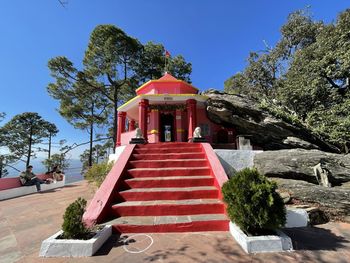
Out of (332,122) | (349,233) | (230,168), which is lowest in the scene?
(349,233)

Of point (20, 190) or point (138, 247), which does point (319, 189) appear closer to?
point (138, 247)

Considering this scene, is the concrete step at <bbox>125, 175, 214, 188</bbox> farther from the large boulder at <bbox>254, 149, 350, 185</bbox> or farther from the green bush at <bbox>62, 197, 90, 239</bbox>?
the large boulder at <bbox>254, 149, 350, 185</bbox>

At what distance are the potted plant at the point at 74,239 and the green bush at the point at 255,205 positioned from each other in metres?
2.37

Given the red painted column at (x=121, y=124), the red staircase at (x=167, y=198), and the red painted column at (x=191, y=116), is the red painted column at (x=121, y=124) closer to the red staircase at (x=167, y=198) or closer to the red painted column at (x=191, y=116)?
the red painted column at (x=191, y=116)

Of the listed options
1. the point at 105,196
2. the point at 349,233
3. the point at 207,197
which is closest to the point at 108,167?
the point at 105,196

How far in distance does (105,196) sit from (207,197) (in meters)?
2.41

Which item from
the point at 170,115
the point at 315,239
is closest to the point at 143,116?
the point at 170,115

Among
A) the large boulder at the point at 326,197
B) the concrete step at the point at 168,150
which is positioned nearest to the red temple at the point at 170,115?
the concrete step at the point at 168,150

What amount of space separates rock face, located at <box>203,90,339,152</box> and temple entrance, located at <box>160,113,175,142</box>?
291 centimetres

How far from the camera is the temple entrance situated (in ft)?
42.3

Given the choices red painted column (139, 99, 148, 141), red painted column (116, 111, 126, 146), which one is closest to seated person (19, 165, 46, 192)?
red painted column (116, 111, 126, 146)

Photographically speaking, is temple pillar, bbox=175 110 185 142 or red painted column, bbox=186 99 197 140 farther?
temple pillar, bbox=175 110 185 142

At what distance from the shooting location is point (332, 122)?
363 inches

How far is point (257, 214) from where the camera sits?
3.12 metres
